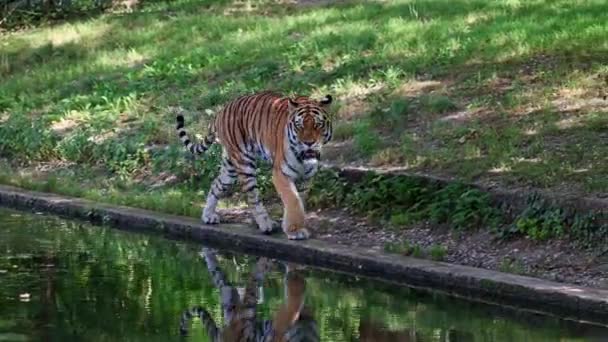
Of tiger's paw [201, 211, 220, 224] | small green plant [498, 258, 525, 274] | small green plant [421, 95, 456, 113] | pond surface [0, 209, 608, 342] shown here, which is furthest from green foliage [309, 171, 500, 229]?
small green plant [421, 95, 456, 113]

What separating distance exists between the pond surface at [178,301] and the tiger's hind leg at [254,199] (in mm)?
552

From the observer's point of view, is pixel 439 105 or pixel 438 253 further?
pixel 439 105

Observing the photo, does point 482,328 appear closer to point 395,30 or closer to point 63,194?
point 63,194

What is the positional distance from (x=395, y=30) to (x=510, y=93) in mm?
4731

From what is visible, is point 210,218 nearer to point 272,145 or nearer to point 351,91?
point 272,145

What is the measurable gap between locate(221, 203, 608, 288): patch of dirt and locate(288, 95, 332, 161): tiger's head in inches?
39.9

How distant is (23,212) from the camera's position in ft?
53.4

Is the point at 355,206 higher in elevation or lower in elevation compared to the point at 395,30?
lower

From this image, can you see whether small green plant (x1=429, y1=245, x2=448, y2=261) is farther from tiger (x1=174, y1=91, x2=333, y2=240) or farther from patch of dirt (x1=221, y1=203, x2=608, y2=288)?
tiger (x1=174, y1=91, x2=333, y2=240)

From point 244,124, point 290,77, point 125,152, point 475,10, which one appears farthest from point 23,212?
point 475,10

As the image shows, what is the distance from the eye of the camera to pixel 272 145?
14.0m

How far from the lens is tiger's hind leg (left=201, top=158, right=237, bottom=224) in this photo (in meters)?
14.5

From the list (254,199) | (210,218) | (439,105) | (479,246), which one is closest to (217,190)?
(210,218)

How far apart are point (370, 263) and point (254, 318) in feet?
6.73
